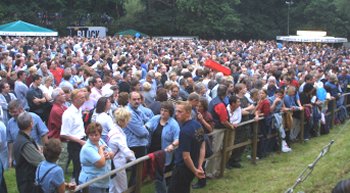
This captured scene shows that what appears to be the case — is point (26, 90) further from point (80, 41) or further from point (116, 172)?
point (80, 41)

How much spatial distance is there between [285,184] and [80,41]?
773 inches

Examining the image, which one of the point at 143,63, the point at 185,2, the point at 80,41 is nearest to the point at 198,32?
the point at 185,2

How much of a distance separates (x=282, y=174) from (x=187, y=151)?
422 centimetres

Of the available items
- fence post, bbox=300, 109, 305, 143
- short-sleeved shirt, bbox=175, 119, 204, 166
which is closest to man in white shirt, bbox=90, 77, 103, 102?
short-sleeved shirt, bbox=175, 119, 204, 166

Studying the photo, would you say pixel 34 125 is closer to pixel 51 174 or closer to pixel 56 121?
pixel 56 121

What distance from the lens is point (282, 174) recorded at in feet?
32.8

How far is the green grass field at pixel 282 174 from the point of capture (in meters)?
8.90

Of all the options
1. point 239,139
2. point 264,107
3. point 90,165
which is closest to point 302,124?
point 264,107

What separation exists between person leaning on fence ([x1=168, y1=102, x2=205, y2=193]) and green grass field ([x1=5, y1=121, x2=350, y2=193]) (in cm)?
149

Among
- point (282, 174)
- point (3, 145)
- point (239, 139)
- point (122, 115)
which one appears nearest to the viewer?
point (122, 115)

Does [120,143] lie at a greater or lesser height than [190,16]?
lesser

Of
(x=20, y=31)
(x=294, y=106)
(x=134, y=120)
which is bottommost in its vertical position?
(x=294, y=106)

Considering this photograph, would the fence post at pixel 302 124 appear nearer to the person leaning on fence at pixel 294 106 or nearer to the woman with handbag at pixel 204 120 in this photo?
the person leaning on fence at pixel 294 106

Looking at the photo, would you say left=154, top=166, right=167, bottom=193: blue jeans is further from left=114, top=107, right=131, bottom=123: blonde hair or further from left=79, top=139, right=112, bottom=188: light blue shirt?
left=79, top=139, right=112, bottom=188: light blue shirt
